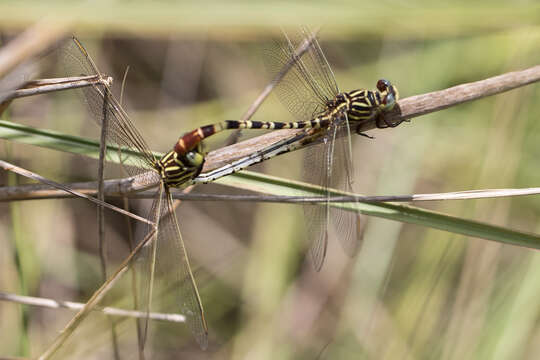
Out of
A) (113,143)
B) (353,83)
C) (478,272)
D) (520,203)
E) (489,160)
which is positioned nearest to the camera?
(113,143)

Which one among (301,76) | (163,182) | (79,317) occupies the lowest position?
(79,317)

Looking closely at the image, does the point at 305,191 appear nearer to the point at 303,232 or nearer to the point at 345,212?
the point at 345,212

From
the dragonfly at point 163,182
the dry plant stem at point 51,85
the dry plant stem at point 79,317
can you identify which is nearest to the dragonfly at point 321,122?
the dragonfly at point 163,182

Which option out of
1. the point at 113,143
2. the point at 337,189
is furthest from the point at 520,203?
the point at 113,143

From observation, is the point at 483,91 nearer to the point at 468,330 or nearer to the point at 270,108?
the point at 468,330

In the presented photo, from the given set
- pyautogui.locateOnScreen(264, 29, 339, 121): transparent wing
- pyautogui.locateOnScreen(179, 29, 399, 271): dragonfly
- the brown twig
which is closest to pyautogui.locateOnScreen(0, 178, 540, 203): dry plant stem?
the brown twig

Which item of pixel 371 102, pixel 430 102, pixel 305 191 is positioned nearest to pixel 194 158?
pixel 305 191

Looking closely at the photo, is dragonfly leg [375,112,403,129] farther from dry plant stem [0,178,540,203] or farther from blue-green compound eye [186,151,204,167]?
blue-green compound eye [186,151,204,167]
